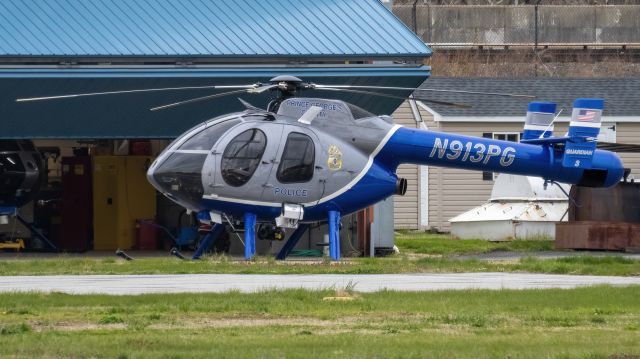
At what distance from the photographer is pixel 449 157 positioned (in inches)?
999

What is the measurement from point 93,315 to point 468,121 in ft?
86.6

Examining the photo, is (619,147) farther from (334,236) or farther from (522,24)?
(522,24)

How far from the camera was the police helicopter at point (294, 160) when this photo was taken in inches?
945

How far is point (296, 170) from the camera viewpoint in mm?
24266

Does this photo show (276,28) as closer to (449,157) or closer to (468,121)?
(449,157)

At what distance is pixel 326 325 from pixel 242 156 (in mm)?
11042

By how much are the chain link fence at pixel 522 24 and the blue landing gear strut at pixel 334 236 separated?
1126 inches

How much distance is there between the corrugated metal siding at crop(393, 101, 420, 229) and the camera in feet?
130

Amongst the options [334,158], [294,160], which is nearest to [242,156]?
[294,160]

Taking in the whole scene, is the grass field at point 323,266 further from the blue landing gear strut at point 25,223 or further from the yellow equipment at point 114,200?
the yellow equipment at point 114,200

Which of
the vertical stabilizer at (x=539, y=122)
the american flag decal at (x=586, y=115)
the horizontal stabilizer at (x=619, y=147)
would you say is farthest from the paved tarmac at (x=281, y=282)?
the horizontal stabilizer at (x=619, y=147)

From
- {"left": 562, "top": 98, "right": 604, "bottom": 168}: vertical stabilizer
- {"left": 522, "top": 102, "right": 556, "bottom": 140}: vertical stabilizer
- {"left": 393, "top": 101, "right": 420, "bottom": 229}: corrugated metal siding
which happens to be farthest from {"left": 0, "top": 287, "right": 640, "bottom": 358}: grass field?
{"left": 393, "top": 101, "right": 420, "bottom": 229}: corrugated metal siding

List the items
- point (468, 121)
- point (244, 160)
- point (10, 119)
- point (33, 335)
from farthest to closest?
1. point (468, 121)
2. point (10, 119)
3. point (244, 160)
4. point (33, 335)

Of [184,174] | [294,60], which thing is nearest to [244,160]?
[184,174]
